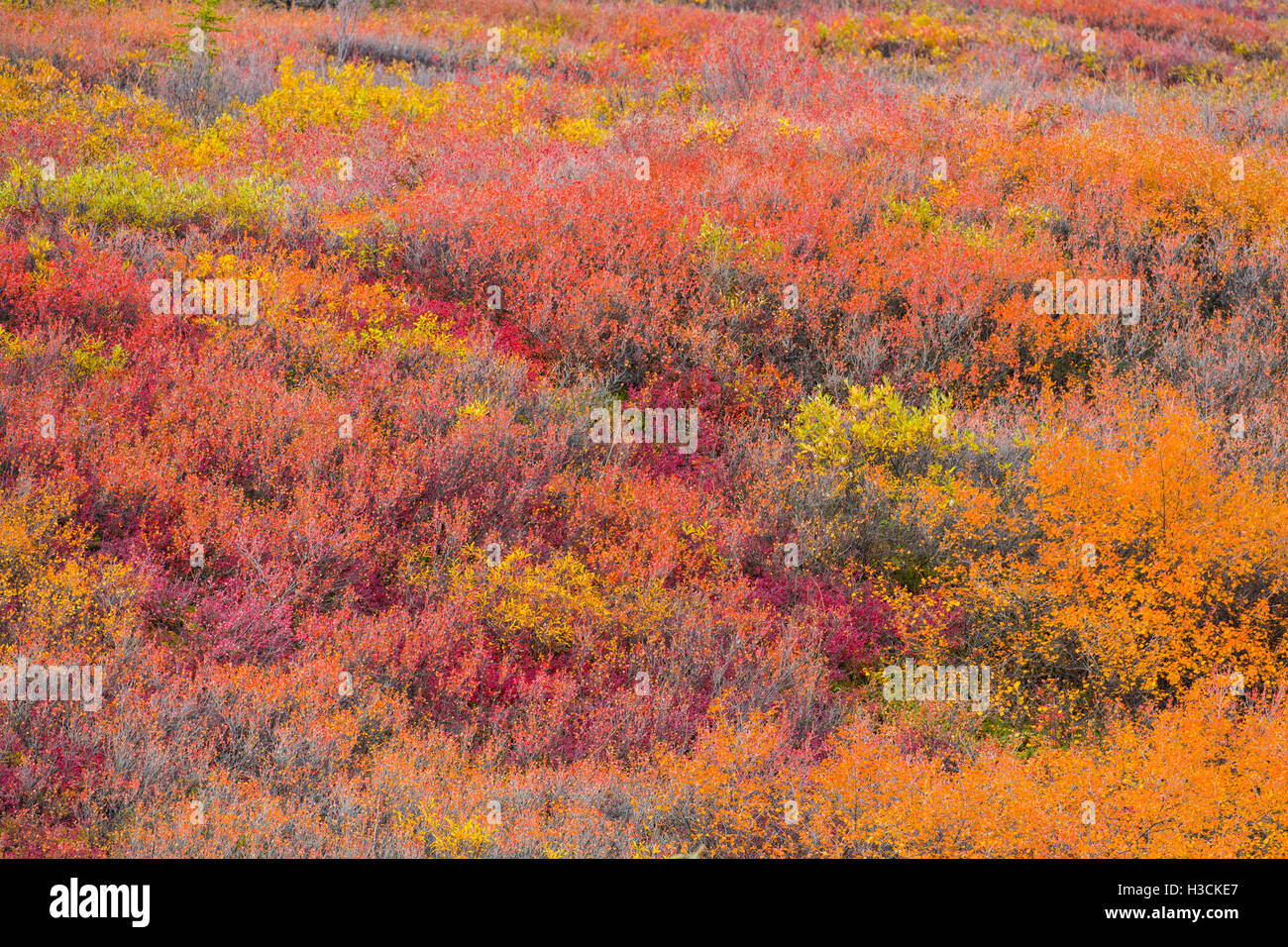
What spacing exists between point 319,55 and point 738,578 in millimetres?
12467

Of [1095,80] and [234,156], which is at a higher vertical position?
[1095,80]

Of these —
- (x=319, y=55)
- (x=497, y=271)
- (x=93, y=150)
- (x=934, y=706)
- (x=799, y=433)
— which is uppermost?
(x=319, y=55)

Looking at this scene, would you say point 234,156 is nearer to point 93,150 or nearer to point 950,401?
point 93,150

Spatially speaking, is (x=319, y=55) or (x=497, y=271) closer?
(x=497, y=271)

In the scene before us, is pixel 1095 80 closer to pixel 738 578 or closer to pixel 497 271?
pixel 497 271

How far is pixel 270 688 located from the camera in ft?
15.0

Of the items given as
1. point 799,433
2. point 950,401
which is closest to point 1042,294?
point 950,401

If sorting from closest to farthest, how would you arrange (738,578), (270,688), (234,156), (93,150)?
1. (270,688)
2. (738,578)
3. (93,150)
4. (234,156)

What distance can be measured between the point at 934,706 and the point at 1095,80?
1663cm

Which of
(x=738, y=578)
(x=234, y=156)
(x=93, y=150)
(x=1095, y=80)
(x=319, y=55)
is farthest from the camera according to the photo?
(x=1095, y=80)

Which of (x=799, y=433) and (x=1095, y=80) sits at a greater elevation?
(x=1095, y=80)

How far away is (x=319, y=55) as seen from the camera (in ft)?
47.5
